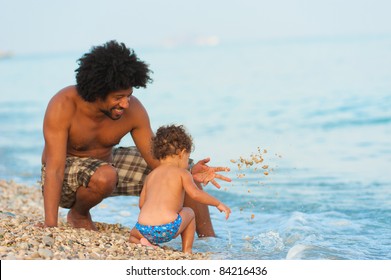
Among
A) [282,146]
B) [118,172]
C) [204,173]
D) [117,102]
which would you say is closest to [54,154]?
[117,102]

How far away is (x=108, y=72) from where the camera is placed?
518 centimetres

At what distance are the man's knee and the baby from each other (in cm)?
39

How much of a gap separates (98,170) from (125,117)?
466 mm

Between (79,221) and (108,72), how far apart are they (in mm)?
1308

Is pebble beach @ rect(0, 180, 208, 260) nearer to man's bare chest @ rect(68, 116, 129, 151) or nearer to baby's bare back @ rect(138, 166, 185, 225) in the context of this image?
baby's bare back @ rect(138, 166, 185, 225)

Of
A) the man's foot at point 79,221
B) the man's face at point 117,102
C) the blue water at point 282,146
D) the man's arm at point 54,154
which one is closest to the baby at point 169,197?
the man's face at point 117,102

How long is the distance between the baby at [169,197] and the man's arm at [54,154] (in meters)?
0.61

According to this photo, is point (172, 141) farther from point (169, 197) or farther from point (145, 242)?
point (145, 242)

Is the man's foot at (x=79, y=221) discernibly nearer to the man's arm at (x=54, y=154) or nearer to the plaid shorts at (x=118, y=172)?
the plaid shorts at (x=118, y=172)

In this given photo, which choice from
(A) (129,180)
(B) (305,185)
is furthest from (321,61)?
(A) (129,180)

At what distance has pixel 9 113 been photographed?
63.2 ft

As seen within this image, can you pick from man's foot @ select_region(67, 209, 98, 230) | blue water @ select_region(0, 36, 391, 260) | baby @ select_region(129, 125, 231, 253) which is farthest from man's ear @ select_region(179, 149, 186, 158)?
man's foot @ select_region(67, 209, 98, 230)

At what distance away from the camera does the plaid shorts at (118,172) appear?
18.2ft

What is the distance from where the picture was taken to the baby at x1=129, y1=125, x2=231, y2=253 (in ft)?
16.4
